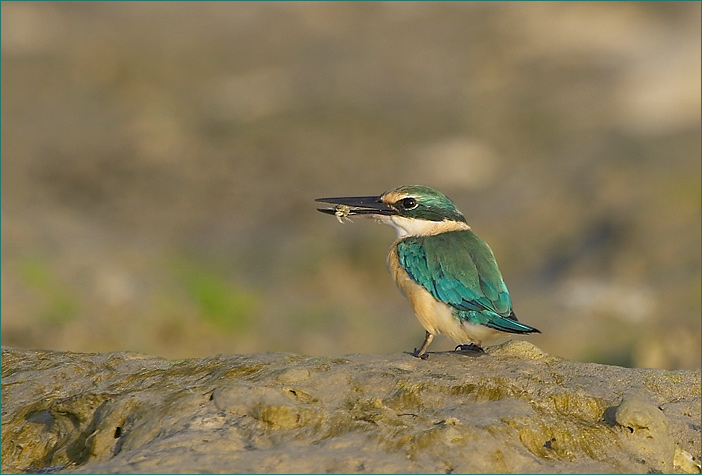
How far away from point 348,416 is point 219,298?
7089mm

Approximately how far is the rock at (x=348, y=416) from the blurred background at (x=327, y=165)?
4.92m

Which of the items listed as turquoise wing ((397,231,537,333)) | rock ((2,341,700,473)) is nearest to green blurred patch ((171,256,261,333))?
turquoise wing ((397,231,537,333))

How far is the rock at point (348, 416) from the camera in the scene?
427 cm

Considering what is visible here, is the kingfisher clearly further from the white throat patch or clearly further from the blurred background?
the blurred background

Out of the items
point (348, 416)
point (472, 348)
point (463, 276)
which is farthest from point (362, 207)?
point (348, 416)

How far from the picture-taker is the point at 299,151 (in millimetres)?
18250

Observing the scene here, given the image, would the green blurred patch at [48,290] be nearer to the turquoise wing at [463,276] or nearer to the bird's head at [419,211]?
the bird's head at [419,211]

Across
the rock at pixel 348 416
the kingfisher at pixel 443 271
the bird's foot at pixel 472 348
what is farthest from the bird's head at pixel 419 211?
the rock at pixel 348 416

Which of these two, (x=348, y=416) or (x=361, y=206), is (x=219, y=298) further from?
(x=348, y=416)

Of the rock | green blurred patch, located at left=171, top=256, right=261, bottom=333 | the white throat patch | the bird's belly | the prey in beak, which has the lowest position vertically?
green blurred patch, located at left=171, top=256, right=261, bottom=333

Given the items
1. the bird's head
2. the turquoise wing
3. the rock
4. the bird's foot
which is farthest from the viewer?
the bird's head

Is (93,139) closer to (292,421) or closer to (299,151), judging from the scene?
(299,151)

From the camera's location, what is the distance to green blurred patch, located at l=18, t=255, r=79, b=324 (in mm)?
10539

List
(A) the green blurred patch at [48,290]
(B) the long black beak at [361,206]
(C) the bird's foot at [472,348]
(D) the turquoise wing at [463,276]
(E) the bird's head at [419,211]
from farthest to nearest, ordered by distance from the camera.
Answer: (A) the green blurred patch at [48,290]
(B) the long black beak at [361,206]
(E) the bird's head at [419,211]
(C) the bird's foot at [472,348]
(D) the turquoise wing at [463,276]
